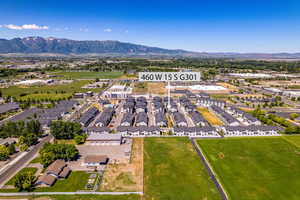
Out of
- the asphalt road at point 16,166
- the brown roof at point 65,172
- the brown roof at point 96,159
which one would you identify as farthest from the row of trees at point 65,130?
the brown roof at point 65,172

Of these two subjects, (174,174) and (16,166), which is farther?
(16,166)

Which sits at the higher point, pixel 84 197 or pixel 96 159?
pixel 96 159

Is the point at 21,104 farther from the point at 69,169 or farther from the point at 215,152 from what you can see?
the point at 215,152

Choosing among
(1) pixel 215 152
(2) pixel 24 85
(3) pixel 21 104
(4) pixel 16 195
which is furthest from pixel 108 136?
(2) pixel 24 85

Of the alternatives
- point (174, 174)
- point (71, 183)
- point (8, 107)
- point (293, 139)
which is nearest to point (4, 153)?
point (71, 183)

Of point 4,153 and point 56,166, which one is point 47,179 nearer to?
point 56,166

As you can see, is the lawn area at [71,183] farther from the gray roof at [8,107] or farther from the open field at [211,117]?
the gray roof at [8,107]
